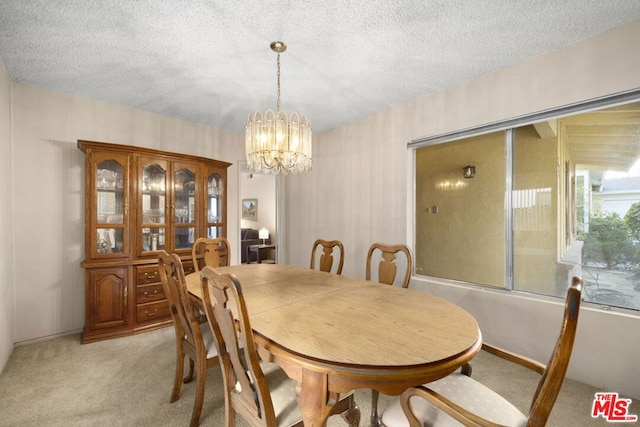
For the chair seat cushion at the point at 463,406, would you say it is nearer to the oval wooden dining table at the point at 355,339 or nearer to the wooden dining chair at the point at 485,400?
the wooden dining chair at the point at 485,400

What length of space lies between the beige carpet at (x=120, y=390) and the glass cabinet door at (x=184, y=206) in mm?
1193

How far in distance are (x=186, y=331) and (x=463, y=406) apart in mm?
1569

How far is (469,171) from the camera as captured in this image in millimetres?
3424

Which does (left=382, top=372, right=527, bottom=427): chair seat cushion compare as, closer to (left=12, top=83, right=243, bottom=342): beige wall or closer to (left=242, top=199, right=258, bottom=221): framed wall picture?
(left=12, top=83, right=243, bottom=342): beige wall

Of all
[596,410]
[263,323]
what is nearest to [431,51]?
[263,323]

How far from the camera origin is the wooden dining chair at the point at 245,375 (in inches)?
41.5

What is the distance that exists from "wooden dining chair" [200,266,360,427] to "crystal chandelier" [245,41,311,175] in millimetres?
1109

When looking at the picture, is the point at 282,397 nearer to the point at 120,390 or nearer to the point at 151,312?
the point at 120,390

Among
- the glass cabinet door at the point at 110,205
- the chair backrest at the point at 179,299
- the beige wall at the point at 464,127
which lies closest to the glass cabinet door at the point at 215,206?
the glass cabinet door at the point at 110,205

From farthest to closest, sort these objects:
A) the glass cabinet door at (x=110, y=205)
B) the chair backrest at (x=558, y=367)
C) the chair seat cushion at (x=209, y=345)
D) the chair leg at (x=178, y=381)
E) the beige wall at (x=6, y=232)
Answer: the glass cabinet door at (x=110, y=205) → the beige wall at (x=6, y=232) → the chair leg at (x=178, y=381) → the chair seat cushion at (x=209, y=345) → the chair backrest at (x=558, y=367)

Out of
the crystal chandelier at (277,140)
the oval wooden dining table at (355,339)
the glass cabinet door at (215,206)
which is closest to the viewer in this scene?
the oval wooden dining table at (355,339)

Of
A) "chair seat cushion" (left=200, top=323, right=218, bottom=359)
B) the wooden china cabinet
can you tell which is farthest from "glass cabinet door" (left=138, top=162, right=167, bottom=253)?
"chair seat cushion" (left=200, top=323, right=218, bottom=359)

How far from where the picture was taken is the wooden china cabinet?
279 cm

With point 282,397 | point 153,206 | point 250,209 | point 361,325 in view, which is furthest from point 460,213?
point 250,209
